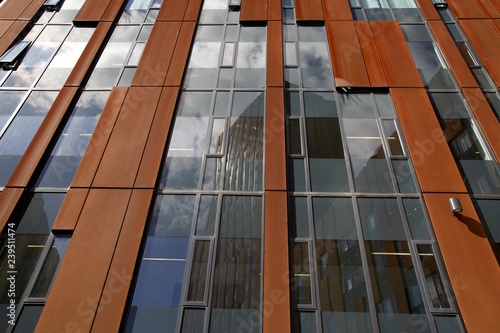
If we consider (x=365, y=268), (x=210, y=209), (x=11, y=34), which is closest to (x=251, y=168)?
(x=210, y=209)

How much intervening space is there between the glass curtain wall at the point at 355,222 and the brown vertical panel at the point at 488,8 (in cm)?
589

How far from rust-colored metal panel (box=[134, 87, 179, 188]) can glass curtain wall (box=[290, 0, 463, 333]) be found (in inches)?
128

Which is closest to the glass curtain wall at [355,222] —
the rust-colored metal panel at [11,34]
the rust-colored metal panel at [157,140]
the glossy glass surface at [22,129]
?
the rust-colored metal panel at [157,140]

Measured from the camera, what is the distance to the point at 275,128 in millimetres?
9008

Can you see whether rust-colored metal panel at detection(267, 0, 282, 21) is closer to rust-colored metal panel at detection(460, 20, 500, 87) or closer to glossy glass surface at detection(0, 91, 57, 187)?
rust-colored metal panel at detection(460, 20, 500, 87)

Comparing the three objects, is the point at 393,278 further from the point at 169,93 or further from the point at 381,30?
the point at 381,30

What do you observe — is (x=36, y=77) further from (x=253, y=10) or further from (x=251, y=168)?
(x=253, y=10)

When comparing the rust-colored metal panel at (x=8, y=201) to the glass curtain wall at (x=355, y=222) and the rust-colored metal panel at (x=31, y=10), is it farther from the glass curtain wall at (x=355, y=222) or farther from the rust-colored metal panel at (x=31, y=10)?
the rust-colored metal panel at (x=31, y=10)

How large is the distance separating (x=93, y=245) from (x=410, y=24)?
12091 mm

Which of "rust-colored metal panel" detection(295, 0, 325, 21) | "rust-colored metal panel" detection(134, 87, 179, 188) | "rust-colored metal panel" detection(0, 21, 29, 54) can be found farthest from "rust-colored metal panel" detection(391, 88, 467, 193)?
"rust-colored metal panel" detection(0, 21, 29, 54)

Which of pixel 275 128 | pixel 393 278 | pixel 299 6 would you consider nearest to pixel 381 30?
pixel 299 6

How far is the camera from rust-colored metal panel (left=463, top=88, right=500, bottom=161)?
336 inches

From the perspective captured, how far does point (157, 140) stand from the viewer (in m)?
8.73

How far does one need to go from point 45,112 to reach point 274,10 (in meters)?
8.33
